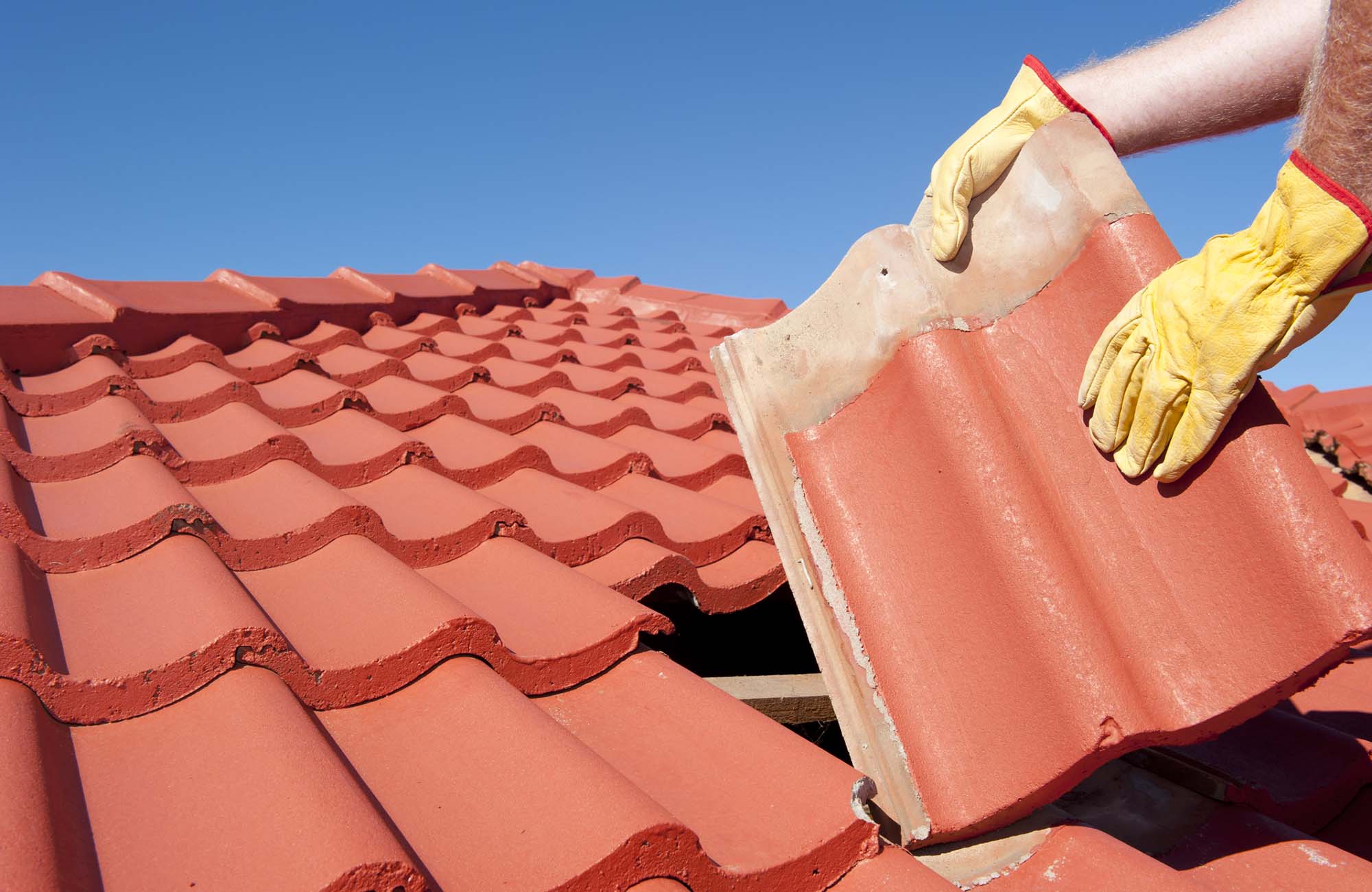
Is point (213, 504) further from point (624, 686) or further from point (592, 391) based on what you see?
point (592, 391)

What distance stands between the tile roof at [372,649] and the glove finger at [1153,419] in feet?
2.28

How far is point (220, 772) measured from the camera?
49.9 inches

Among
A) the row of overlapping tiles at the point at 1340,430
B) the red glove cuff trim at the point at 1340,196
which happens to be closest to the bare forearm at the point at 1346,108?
the red glove cuff trim at the point at 1340,196

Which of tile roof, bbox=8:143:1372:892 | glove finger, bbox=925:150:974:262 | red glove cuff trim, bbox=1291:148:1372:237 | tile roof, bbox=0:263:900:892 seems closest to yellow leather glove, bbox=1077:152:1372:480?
red glove cuff trim, bbox=1291:148:1372:237

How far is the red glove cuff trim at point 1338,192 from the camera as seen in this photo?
53.4 inches

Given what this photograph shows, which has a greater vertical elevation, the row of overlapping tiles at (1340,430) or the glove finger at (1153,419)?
the row of overlapping tiles at (1340,430)

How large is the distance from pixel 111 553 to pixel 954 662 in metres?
1.60

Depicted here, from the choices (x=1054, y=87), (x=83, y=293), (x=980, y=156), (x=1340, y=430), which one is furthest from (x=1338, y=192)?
(x=1340, y=430)

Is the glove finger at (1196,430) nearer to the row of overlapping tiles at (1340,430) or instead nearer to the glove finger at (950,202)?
the glove finger at (950,202)

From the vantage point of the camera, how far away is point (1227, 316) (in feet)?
4.75

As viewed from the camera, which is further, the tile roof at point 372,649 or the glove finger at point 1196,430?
the glove finger at point 1196,430

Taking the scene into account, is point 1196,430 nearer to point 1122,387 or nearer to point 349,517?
point 1122,387

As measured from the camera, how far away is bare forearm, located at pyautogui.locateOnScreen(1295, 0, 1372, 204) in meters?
1.37

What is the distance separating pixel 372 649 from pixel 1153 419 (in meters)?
1.30
